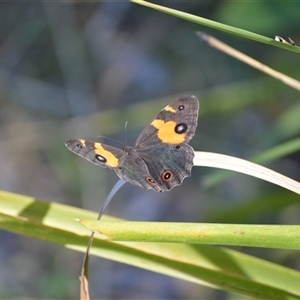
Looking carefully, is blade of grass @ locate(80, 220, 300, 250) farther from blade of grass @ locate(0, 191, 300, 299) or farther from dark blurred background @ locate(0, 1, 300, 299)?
dark blurred background @ locate(0, 1, 300, 299)

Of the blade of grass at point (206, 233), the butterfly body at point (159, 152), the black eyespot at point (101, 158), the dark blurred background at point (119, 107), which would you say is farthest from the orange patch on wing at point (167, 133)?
the dark blurred background at point (119, 107)

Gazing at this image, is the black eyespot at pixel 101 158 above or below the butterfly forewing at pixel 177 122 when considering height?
below

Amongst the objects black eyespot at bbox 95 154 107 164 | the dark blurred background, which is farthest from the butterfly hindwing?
the dark blurred background

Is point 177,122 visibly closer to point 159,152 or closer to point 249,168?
point 159,152

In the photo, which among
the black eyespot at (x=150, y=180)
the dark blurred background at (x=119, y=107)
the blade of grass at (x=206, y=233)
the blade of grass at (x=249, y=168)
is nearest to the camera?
the blade of grass at (x=206, y=233)

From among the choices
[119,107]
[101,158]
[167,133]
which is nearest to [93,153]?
[101,158]

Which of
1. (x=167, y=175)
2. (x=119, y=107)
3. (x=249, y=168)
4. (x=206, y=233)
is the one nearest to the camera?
(x=206, y=233)

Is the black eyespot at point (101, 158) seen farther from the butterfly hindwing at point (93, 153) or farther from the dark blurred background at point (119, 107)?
the dark blurred background at point (119, 107)
